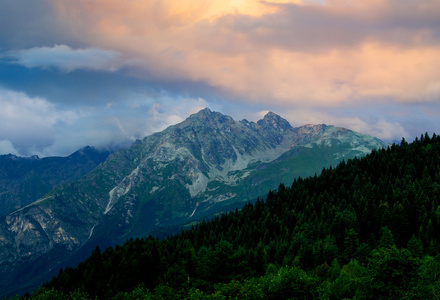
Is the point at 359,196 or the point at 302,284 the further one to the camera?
the point at 359,196

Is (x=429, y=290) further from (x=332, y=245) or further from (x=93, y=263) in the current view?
(x=93, y=263)

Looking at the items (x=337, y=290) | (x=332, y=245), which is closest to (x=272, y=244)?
(x=332, y=245)

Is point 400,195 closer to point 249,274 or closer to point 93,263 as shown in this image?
point 249,274

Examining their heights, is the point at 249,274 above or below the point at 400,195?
below

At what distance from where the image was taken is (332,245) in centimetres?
12300

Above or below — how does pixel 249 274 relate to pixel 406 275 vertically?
below

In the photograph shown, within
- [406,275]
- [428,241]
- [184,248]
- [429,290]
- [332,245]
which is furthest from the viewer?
[184,248]

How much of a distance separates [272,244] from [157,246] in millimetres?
48532

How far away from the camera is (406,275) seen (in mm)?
62719

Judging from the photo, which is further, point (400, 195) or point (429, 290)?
point (400, 195)

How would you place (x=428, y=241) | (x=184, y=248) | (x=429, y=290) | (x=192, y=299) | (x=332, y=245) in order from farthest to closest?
(x=184, y=248), (x=332, y=245), (x=428, y=241), (x=192, y=299), (x=429, y=290)

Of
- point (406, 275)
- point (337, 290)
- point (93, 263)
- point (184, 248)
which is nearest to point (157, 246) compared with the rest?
point (184, 248)

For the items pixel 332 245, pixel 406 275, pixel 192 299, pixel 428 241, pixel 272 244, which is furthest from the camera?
pixel 272 244

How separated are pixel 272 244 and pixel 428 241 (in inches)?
2092
